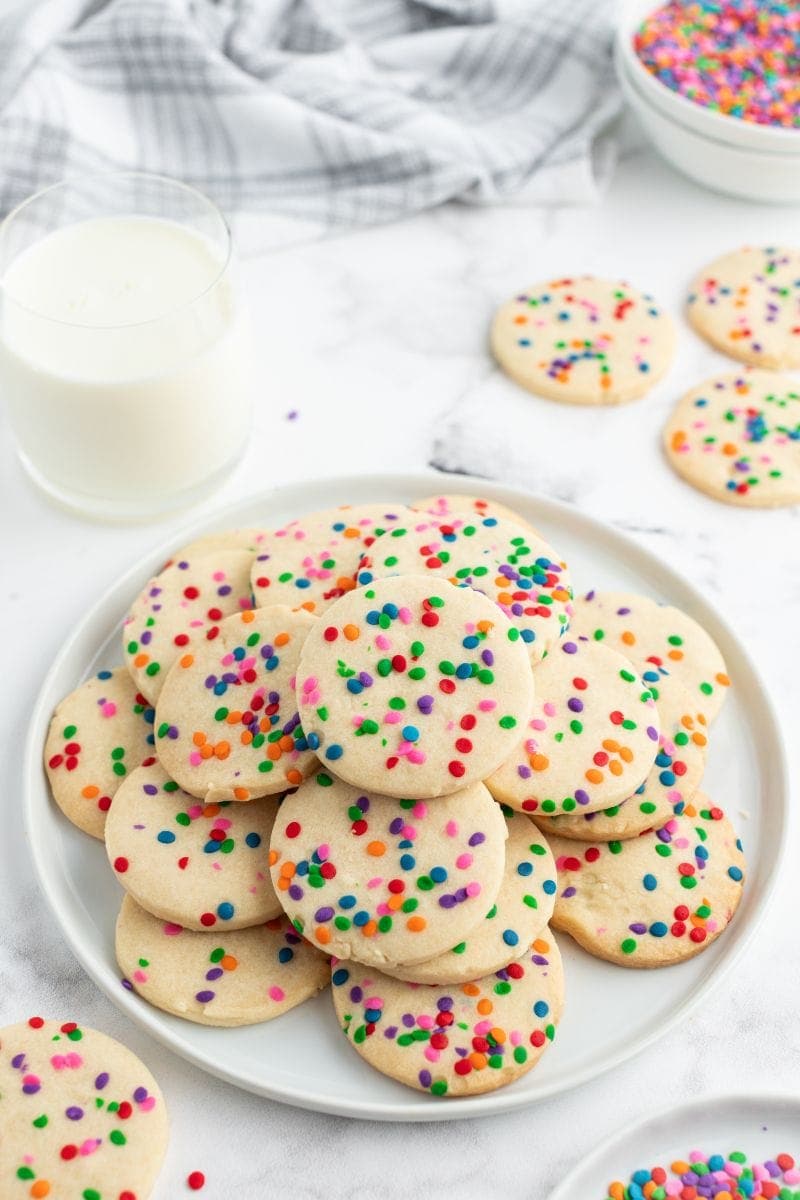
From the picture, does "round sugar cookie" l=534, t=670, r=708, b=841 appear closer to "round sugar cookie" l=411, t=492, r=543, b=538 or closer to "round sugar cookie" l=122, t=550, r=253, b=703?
"round sugar cookie" l=411, t=492, r=543, b=538

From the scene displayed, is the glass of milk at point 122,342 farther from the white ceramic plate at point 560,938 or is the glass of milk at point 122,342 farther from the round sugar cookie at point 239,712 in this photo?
the round sugar cookie at point 239,712

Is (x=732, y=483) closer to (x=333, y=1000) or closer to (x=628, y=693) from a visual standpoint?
(x=628, y=693)

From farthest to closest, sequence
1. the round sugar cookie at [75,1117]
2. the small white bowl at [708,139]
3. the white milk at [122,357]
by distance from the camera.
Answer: the small white bowl at [708,139] → the white milk at [122,357] → the round sugar cookie at [75,1117]

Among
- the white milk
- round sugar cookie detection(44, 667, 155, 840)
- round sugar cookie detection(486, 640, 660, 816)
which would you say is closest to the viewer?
round sugar cookie detection(486, 640, 660, 816)

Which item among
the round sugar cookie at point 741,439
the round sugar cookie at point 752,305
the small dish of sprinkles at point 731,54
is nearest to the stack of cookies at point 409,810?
the round sugar cookie at point 741,439

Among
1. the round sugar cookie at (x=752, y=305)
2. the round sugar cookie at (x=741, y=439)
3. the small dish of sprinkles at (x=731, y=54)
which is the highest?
the small dish of sprinkles at (x=731, y=54)

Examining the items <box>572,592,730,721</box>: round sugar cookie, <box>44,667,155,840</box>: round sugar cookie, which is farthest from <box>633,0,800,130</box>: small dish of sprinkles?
<box>44,667,155,840</box>: round sugar cookie
